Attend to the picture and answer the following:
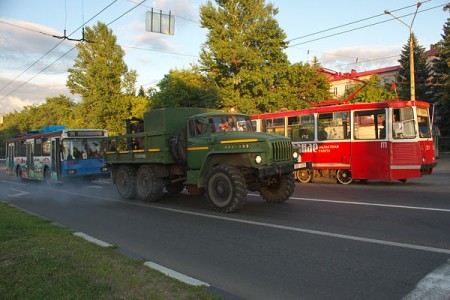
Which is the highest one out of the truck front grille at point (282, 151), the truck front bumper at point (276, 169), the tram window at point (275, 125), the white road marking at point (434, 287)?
the tram window at point (275, 125)

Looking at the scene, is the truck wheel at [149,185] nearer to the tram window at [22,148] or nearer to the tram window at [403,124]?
the tram window at [403,124]

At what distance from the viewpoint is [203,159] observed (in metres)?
10.1

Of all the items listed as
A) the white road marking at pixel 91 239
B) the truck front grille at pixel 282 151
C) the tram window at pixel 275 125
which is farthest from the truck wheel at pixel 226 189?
the tram window at pixel 275 125

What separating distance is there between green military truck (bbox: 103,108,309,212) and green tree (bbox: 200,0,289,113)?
1520cm

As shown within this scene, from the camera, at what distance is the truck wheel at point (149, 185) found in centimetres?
1172

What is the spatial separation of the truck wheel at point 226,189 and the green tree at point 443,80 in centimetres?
3514

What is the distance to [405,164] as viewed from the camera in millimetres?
13508

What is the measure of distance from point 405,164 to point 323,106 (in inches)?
171

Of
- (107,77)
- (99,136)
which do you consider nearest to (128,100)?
(107,77)

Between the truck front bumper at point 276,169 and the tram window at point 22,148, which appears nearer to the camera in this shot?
the truck front bumper at point 276,169

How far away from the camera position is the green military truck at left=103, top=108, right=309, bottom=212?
909 centimetres

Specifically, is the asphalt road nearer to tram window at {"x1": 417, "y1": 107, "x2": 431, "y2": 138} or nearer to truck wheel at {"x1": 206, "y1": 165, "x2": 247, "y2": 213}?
truck wheel at {"x1": 206, "y1": 165, "x2": 247, "y2": 213}

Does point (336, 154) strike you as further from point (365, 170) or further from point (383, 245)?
point (383, 245)

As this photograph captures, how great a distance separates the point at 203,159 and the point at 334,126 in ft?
24.7
